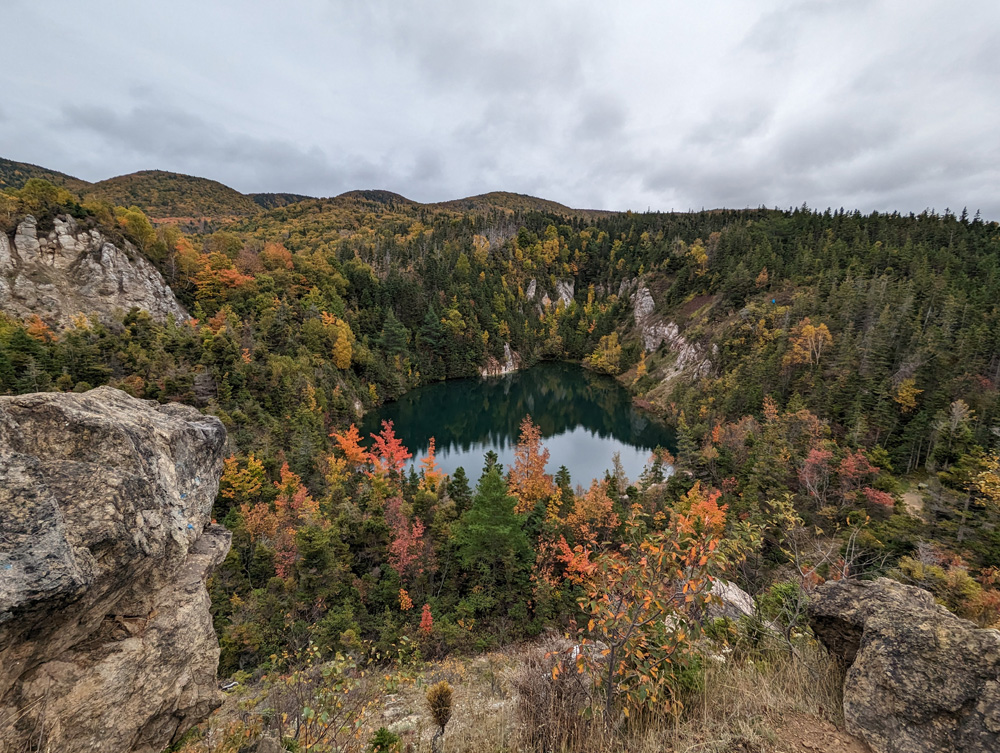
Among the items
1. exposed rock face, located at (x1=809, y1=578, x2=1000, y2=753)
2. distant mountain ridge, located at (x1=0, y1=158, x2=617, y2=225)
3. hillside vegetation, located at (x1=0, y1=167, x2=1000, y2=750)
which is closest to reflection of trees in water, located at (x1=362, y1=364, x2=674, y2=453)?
hillside vegetation, located at (x1=0, y1=167, x2=1000, y2=750)

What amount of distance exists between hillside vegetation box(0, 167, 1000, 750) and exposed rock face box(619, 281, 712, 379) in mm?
609

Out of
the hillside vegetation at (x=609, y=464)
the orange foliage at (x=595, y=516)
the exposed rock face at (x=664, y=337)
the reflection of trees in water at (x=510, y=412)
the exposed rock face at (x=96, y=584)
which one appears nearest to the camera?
the exposed rock face at (x=96, y=584)

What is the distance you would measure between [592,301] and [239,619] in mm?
99414

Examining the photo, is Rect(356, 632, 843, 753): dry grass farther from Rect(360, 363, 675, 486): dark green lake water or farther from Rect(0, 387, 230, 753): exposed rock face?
Rect(360, 363, 675, 486): dark green lake water

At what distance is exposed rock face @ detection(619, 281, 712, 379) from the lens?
55781mm

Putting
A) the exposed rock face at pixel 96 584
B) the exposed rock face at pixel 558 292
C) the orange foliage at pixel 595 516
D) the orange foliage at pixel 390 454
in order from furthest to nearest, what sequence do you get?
1. the exposed rock face at pixel 558 292
2. the orange foliage at pixel 390 454
3. the orange foliage at pixel 595 516
4. the exposed rock face at pixel 96 584

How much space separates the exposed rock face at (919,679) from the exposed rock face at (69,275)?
40534mm

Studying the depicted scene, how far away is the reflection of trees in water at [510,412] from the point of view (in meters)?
46.2

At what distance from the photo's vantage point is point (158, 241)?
36031mm

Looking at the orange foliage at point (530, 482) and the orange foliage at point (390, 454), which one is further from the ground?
the orange foliage at point (530, 482)

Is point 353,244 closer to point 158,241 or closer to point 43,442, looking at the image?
point 158,241

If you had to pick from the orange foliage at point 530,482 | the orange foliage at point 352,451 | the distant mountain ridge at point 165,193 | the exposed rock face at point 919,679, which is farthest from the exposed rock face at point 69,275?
the distant mountain ridge at point 165,193

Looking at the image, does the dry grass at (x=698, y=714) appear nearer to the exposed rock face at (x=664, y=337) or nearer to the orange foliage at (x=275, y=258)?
the exposed rock face at (x=664, y=337)

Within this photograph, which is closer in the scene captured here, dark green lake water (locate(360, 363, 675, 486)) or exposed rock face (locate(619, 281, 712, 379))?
dark green lake water (locate(360, 363, 675, 486))
